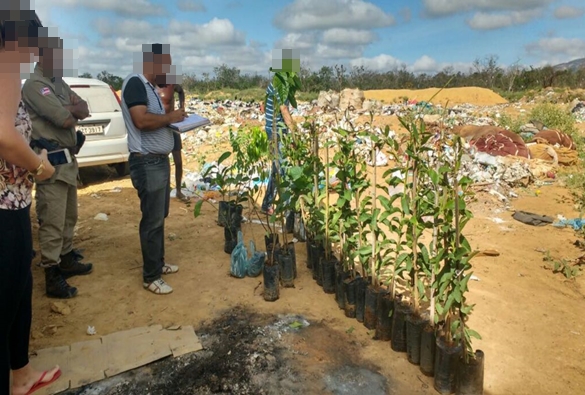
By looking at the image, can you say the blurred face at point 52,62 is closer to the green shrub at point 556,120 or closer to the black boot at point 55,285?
the black boot at point 55,285

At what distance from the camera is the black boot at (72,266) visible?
3.64 meters

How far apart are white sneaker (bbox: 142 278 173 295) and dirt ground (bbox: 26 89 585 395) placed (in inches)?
2.1

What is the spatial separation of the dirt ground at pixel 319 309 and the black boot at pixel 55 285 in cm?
7

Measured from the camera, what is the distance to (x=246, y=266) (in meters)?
3.74

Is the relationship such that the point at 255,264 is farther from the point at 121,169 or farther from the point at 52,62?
the point at 121,169

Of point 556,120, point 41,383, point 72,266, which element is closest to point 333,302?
point 41,383

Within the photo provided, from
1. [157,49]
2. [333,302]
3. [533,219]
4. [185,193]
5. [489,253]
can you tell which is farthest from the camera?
[185,193]

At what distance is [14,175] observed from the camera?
6.02ft

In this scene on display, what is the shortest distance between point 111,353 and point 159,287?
847 mm

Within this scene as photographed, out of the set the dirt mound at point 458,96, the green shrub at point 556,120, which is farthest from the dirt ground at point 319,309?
the dirt mound at point 458,96

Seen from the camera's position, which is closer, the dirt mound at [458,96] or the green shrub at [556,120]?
the green shrub at [556,120]

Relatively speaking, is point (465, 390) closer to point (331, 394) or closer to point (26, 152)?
point (331, 394)

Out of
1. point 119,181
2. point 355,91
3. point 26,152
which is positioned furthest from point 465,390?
point 355,91

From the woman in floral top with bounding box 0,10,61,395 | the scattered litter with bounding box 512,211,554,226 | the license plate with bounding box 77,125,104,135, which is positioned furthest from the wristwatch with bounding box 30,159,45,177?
the scattered litter with bounding box 512,211,554,226
